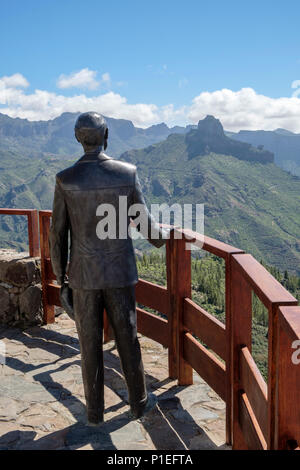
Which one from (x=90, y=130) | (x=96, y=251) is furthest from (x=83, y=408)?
(x=90, y=130)

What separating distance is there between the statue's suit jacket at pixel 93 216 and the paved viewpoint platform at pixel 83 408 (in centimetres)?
103

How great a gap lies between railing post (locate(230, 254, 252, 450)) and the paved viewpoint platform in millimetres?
414

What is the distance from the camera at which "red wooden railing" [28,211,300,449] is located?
1538 mm

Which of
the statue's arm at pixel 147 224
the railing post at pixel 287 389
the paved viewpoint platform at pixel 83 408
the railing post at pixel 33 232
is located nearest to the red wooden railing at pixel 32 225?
the railing post at pixel 33 232

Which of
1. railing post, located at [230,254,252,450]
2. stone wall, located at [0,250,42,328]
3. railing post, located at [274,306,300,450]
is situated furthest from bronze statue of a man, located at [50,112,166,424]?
stone wall, located at [0,250,42,328]

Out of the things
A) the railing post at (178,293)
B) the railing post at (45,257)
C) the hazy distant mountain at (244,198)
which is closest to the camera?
the railing post at (178,293)

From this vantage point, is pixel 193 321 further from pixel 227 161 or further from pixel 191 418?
pixel 227 161

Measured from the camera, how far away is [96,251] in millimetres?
2840

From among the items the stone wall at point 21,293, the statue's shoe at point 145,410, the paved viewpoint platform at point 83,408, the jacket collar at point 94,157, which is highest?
the jacket collar at point 94,157

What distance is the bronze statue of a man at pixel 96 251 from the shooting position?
9.17 ft

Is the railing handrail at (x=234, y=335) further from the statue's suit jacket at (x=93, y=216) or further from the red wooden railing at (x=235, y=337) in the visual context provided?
the statue's suit jacket at (x=93, y=216)

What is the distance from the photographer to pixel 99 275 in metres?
2.84

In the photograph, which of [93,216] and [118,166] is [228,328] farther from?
[118,166]
